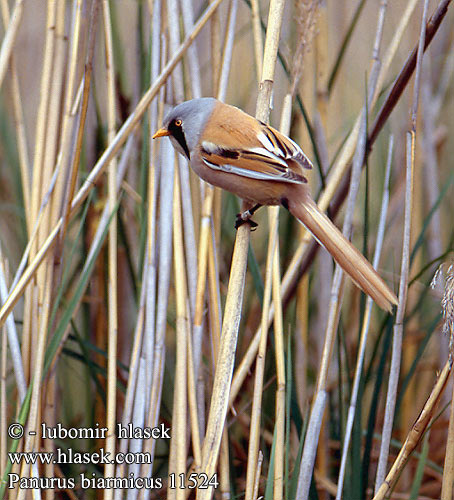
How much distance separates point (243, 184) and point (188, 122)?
0.18 metres

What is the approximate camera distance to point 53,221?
1.37 metres

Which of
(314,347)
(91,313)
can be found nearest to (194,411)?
(91,313)

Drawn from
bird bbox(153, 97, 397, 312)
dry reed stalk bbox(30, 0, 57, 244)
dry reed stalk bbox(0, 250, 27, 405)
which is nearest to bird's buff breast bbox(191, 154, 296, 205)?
bird bbox(153, 97, 397, 312)

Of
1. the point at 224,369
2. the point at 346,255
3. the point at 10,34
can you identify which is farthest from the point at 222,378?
the point at 10,34

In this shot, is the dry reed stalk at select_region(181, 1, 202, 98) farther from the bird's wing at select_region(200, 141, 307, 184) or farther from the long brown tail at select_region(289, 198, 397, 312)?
the long brown tail at select_region(289, 198, 397, 312)

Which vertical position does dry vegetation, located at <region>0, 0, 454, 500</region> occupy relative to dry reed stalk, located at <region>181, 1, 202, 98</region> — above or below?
below

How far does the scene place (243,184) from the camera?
4.05 feet

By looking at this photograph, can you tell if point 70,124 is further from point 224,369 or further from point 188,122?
point 224,369

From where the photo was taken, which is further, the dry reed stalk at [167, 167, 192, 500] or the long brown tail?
the dry reed stalk at [167, 167, 192, 500]

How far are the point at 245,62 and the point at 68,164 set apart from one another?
3.11 feet

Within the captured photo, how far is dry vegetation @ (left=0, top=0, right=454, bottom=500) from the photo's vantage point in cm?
118

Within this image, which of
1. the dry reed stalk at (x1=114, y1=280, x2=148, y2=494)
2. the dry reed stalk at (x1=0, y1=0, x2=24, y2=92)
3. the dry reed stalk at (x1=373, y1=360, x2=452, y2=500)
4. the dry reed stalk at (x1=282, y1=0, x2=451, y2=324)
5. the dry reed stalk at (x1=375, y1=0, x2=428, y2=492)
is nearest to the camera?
the dry reed stalk at (x1=373, y1=360, x2=452, y2=500)

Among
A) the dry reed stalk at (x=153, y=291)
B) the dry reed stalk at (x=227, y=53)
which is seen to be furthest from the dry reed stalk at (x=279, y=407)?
the dry reed stalk at (x=227, y=53)

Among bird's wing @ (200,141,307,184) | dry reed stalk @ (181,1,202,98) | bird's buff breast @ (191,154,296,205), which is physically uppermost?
dry reed stalk @ (181,1,202,98)
